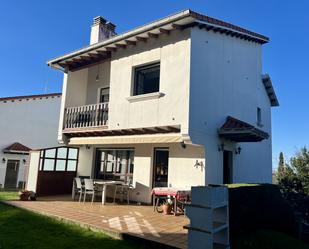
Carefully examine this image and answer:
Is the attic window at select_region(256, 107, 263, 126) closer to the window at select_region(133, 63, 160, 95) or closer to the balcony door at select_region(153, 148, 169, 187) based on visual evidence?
the balcony door at select_region(153, 148, 169, 187)

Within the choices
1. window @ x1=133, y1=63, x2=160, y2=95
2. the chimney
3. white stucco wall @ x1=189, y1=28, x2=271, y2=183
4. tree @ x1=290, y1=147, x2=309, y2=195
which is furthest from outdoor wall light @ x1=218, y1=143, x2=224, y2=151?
the chimney

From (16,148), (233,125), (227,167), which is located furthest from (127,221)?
(16,148)

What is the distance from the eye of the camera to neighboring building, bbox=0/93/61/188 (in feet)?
107

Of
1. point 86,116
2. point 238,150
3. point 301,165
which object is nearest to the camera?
point 238,150

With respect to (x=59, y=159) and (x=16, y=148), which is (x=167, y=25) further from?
(x=16, y=148)

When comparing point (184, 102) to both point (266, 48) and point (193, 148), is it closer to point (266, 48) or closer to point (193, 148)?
point (193, 148)

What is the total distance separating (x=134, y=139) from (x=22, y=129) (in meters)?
21.7

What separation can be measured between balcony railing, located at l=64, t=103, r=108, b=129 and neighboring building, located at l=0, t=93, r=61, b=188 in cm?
1192

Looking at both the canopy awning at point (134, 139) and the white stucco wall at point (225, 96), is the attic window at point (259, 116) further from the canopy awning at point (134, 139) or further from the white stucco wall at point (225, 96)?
the canopy awning at point (134, 139)

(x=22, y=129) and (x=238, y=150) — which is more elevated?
(x=22, y=129)

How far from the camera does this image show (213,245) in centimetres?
948

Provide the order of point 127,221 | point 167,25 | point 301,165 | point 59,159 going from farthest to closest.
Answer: point 301,165
point 59,159
point 167,25
point 127,221

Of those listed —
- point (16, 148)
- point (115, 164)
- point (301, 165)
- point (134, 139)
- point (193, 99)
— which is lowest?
point (115, 164)

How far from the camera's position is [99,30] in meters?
23.8
